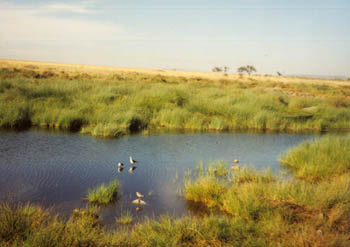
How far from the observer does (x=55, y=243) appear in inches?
162

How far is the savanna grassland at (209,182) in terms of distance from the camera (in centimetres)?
457

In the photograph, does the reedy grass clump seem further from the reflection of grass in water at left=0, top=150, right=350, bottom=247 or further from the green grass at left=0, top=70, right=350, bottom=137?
the green grass at left=0, top=70, right=350, bottom=137

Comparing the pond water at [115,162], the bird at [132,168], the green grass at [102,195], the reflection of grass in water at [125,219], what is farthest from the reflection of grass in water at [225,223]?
the bird at [132,168]

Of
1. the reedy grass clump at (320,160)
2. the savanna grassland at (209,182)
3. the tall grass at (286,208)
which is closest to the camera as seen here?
the savanna grassland at (209,182)

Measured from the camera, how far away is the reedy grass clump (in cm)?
830

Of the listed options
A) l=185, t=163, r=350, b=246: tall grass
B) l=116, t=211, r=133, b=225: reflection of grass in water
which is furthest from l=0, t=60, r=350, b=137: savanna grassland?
l=116, t=211, r=133, b=225: reflection of grass in water

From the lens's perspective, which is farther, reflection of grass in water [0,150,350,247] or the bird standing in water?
the bird standing in water

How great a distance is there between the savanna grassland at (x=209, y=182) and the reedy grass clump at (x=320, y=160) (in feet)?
0.10

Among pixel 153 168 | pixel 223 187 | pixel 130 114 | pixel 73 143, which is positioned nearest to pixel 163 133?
pixel 130 114

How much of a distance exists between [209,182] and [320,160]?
369 cm

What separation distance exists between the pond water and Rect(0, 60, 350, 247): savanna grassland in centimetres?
42

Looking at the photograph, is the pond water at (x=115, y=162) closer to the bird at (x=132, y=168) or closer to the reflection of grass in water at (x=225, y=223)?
the bird at (x=132, y=168)

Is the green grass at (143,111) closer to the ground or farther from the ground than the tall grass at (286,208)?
farther from the ground

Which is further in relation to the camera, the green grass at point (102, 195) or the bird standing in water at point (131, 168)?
the bird standing in water at point (131, 168)
